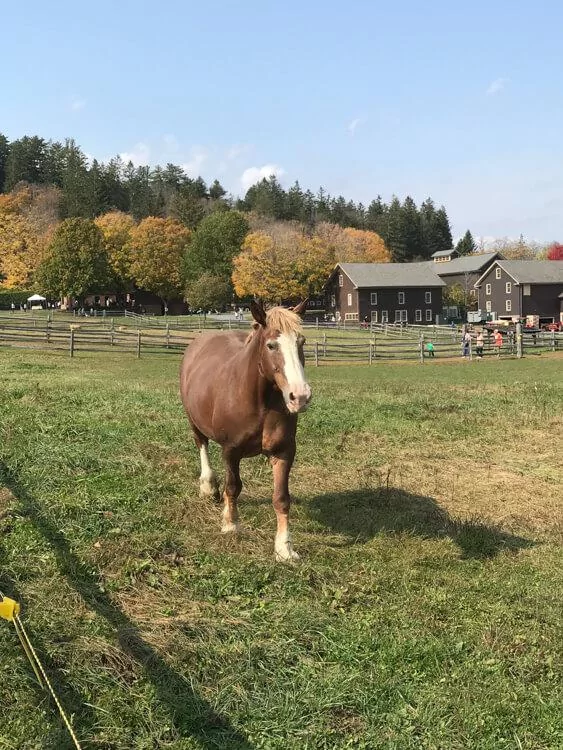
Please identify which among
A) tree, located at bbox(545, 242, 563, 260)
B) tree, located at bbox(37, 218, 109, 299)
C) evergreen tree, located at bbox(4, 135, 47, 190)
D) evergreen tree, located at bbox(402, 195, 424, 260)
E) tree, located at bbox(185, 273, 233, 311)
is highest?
evergreen tree, located at bbox(4, 135, 47, 190)

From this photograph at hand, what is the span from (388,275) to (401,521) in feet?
228

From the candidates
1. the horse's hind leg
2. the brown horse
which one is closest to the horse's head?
the brown horse

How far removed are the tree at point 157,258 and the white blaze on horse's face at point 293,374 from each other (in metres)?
76.5

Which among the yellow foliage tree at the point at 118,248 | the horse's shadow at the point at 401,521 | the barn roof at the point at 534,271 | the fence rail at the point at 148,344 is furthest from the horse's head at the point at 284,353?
the yellow foliage tree at the point at 118,248

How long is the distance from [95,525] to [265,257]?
221 feet

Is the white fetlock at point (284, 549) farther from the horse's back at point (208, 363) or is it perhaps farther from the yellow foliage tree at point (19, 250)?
the yellow foliage tree at point (19, 250)

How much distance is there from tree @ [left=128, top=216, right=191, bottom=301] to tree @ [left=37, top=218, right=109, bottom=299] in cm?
919

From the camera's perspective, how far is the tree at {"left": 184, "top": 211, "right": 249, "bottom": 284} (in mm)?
78438

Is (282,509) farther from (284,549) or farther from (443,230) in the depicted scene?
(443,230)

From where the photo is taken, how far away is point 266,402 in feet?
17.7

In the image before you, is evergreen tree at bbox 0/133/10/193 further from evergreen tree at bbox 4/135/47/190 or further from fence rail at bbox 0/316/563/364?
fence rail at bbox 0/316/563/364

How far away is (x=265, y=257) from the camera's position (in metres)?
71.2

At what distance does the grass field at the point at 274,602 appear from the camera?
323cm

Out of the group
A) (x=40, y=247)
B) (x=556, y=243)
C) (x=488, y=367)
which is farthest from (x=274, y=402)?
(x=556, y=243)
